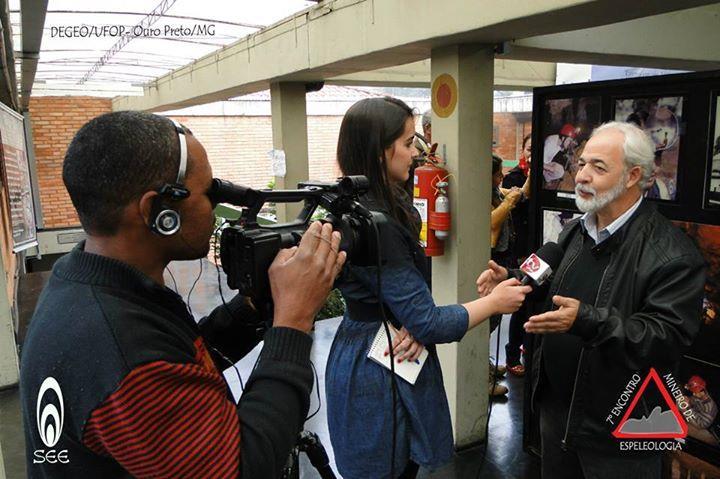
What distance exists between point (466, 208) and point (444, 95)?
0.58 metres

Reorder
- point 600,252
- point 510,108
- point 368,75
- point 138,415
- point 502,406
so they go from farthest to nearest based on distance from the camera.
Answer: point 510,108 < point 368,75 < point 502,406 < point 600,252 < point 138,415

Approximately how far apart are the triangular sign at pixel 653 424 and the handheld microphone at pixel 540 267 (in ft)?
1.41

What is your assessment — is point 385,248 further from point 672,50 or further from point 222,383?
point 672,50

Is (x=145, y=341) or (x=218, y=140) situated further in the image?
(x=218, y=140)

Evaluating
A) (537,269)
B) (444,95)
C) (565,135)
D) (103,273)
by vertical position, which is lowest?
(537,269)

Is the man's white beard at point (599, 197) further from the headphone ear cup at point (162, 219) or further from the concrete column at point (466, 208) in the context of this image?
the headphone ear cup at point (162, 219)

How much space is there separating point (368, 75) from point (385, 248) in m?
3.94

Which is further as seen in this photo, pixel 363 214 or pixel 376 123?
pixel 376 123

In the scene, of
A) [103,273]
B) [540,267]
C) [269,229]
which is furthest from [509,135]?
[103,273]

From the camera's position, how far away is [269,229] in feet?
3.16

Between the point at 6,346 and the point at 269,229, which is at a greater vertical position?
the point at 269,229

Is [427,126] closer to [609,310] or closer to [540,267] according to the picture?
[540,267]

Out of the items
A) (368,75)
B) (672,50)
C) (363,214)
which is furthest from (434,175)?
(368,75)

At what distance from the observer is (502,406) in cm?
333
